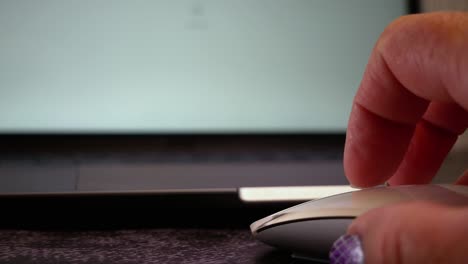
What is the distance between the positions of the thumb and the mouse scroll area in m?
0.07

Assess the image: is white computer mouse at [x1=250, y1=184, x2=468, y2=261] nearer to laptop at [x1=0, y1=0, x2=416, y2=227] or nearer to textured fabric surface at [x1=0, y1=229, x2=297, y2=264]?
textured fabric surface at [x1=0, y1=229, x2=297, y2=264]

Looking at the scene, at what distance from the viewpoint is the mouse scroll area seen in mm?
286

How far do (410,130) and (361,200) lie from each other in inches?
3.5

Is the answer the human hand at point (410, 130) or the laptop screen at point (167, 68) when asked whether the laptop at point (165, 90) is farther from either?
the human hand at point (410, 130)

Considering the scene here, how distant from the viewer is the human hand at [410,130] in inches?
7.4

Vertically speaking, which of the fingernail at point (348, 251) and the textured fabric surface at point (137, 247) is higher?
the fingernail at point (348, 251)

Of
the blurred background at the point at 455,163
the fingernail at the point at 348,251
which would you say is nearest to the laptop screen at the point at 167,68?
the blurred background at the point at 455,163

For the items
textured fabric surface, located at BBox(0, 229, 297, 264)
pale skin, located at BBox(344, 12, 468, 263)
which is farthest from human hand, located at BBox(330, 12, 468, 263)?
textured fabric surface, located at BBox(0, 229, 297, 264)

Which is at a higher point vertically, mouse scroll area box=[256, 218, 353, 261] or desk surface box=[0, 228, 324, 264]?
mouse scroll area box=[256, 218, 353, 261]

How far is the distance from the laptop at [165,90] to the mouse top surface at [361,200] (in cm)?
17

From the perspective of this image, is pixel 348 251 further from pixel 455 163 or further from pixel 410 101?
pixel 455 163

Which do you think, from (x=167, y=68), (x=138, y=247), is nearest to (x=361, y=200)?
(x=138, y=247)

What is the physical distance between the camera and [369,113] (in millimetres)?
339

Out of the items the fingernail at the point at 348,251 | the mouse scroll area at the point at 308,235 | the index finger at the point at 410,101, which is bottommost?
the mouse scroll area at the point at 308,235
